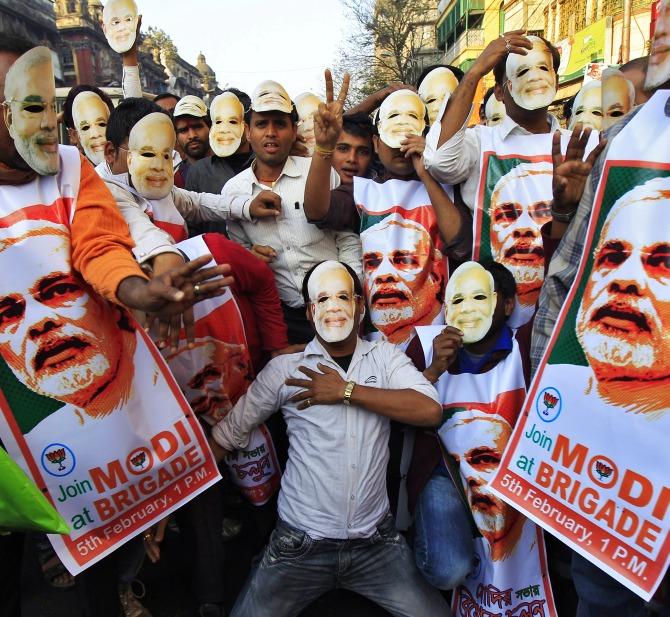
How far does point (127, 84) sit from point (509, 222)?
8.43ft

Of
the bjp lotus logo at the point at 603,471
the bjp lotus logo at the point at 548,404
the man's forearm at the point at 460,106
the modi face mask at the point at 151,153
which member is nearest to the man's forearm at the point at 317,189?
the man's forearm at the point at 460,106

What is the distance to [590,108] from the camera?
3301 millimetres

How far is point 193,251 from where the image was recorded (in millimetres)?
2523

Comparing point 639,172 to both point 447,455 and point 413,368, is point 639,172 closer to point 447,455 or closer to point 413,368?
point 413,368

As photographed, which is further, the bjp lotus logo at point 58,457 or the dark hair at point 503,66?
the dark hair at point 503,66

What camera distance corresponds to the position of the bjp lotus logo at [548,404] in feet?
6.37

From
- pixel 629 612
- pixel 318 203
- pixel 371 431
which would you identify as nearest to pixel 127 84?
pixel 318 203

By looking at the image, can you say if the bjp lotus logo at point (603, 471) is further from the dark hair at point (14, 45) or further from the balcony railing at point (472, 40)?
the balcony railing at point (472, 40)

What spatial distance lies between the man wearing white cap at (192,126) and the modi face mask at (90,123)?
120cm

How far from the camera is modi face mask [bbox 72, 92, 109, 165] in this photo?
3.55 m

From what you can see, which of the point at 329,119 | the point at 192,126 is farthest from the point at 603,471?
the point at 192,126

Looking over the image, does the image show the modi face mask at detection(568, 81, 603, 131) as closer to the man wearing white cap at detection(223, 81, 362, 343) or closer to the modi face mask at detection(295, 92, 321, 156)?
the man wearing white cap at detection(223, 81, 362, 343)

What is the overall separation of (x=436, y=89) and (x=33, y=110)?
7.51ft

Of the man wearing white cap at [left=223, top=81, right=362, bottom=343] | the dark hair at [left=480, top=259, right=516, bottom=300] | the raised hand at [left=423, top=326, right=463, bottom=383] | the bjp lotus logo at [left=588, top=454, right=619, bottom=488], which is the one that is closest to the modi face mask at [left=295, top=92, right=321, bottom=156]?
the man wearing white cap at [left=223, top=81, right=362, bottom=343]
